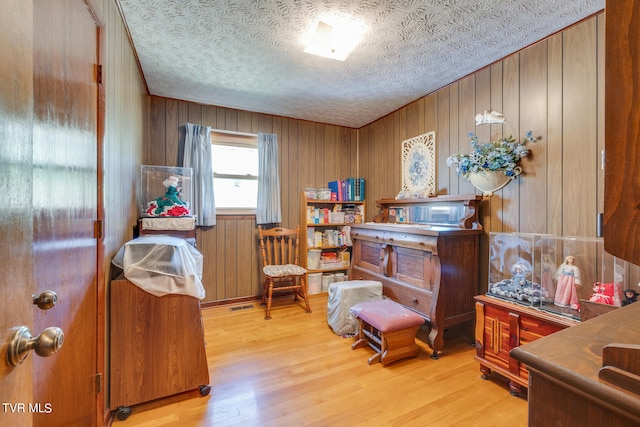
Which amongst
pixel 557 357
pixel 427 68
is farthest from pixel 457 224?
pixel 557 357

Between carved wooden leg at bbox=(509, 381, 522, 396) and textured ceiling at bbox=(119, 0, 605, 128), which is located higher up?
textured ceiling at bbox=(119, 0, 605, 128)

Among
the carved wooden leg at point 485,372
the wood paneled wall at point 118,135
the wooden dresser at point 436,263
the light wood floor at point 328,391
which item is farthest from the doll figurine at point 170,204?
the carved wooden leg at point 485,372

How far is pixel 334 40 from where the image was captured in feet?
6.67

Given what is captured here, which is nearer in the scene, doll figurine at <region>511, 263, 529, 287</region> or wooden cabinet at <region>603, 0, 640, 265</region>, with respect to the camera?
wooden cabinet at <region>603, 0, 640, 265</region>

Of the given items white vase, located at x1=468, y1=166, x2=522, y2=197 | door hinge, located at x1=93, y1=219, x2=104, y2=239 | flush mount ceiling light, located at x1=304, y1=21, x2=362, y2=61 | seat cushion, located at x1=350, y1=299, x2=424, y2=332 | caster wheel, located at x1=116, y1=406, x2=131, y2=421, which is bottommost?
caster wheel, located at x1=116, y1=406, x2=131, y2=421

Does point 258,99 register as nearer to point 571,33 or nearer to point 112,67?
point 112,67

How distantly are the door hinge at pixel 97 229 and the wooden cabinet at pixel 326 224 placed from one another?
8.02 ft

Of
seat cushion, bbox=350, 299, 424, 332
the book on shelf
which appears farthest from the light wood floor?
the book on shelf

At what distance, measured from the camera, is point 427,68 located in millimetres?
2475

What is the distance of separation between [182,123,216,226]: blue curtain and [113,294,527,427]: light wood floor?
1420 mm

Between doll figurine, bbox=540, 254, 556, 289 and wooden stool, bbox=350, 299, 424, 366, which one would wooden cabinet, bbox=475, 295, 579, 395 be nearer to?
doll figurine, bbox=540, 254, 556, 289

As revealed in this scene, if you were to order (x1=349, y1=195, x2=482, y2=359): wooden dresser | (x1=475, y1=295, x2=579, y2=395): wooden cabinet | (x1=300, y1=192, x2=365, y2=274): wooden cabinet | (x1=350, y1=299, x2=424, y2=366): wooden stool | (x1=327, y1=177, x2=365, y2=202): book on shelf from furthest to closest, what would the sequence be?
1. (x1=327, y1=177, x2=365, y2=202): book on shelf
2. (x1=300, y1=192, x2=365, y2=274): wooden cabinet
3. (x1=349, y1=195, x2=482, y2=359): wooden dresser
4. (x1=350, y1=299, x2=424, y2=366): wooden stool
5. (x1=475, y1=295, x2=579, y2=395): wooden cabinet

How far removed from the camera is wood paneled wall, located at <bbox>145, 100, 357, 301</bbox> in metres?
3.20

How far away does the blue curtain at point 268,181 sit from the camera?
356 cm
